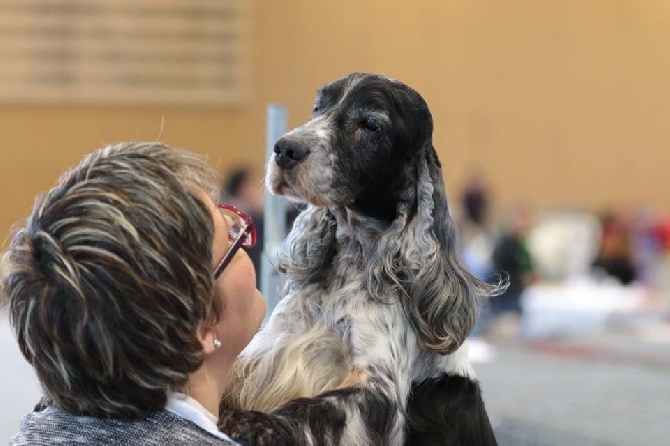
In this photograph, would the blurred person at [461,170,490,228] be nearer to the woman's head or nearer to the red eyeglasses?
the red eyeglasses

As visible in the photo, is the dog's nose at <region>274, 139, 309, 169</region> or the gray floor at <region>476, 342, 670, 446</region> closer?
the dog's nose at <region>274, 139, 309, 169</region>

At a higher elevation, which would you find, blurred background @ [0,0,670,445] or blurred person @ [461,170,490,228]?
blurred background @ [0,0,670,445]

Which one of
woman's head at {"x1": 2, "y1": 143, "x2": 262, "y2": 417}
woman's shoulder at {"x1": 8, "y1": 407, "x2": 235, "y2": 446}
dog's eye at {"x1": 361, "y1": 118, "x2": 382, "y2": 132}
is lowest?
woman's shoulder at {"x1": 8, "y1": 407, "x2": 235, "y2": 446}

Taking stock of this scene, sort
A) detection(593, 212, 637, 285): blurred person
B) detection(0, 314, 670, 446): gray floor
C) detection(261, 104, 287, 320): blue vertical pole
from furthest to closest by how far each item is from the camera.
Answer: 1. detection(593, 212, 637, 285): blurred person
2. detection(0, 314, 670, 446): gray floor
3. detection(261, 104, 287, 320): blue vertical pole

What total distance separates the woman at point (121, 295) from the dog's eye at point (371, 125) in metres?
0.60

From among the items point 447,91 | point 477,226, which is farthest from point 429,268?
point 447,91

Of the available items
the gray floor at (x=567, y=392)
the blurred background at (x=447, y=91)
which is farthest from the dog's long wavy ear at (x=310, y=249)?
the blurred background at (x=447, y=91)

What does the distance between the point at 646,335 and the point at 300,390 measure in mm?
7940

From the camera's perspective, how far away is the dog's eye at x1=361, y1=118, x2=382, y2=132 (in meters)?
1.89

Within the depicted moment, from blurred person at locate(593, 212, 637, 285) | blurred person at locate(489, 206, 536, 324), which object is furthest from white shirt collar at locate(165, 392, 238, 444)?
blurred person at locate(593, 212, 637, 285)

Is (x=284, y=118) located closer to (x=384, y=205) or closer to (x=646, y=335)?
(x=384, y=205)

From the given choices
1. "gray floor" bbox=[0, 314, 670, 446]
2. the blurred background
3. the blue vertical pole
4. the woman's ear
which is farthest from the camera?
the blurred background

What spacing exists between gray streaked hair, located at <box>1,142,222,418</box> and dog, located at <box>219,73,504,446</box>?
49cm

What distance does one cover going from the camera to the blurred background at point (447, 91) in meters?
12.9
